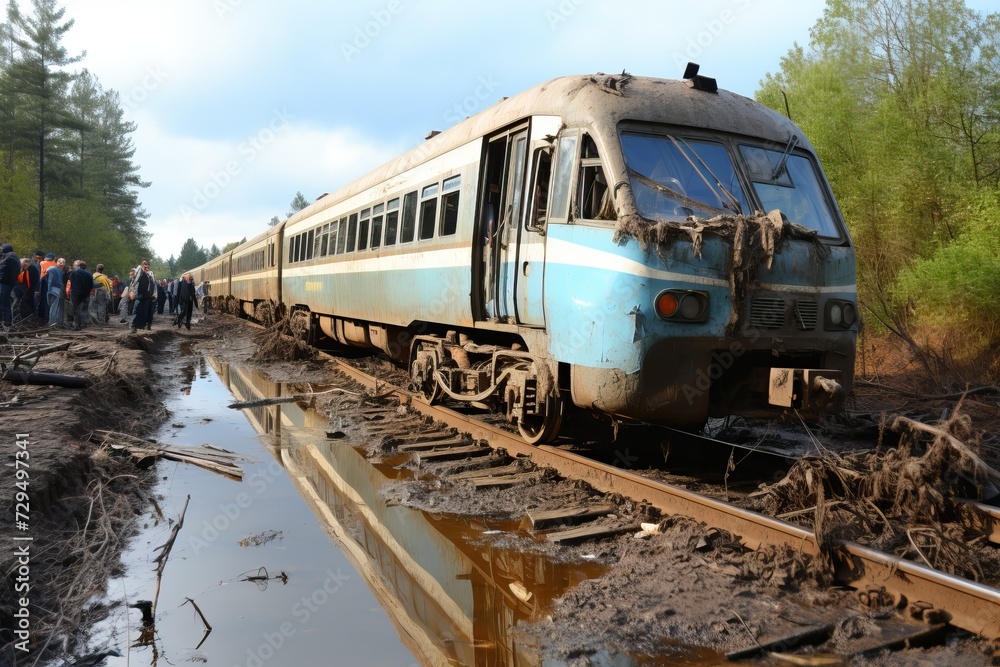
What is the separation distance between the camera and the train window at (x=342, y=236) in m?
13.5

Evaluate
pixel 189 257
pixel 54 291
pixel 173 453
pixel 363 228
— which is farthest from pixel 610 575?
pixel 189 257

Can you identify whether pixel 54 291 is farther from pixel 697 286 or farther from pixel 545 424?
pixel 697 286

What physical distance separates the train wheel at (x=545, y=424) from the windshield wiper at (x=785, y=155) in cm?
261

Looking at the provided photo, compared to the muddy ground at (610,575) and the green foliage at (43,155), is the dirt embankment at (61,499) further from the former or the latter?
the green foliage at (43,155)

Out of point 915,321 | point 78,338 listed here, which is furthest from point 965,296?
point 78,338

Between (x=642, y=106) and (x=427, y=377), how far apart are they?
4388 mm

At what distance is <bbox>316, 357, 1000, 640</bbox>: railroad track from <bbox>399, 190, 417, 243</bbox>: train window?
318 centimetres

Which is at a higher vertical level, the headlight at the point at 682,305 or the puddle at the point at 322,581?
the headlight at the point at 682,305

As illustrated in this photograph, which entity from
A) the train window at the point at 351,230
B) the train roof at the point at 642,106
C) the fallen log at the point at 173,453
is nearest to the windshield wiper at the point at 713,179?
the train roof at the point at 642,106

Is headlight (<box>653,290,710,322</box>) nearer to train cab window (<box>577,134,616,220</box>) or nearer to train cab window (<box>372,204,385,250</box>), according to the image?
train cab window (<box>577,134,616,220</box>)

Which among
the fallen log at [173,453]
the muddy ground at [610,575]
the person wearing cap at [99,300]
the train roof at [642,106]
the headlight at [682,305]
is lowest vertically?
the fallen log at [173,453]

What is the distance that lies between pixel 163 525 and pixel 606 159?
14.0 ft

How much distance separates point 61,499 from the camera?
543 cm

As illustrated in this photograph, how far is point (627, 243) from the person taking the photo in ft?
17.8
